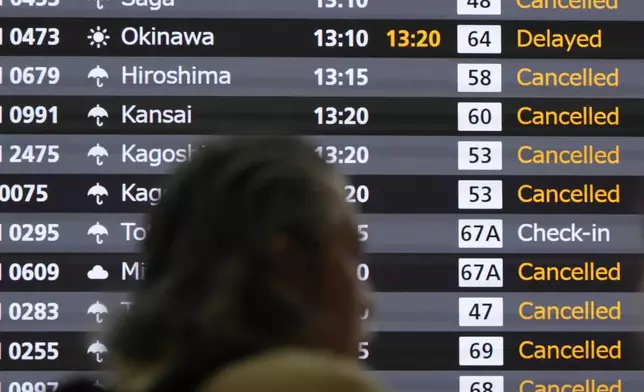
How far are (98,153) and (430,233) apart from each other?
755mm

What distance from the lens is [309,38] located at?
99.7 inches

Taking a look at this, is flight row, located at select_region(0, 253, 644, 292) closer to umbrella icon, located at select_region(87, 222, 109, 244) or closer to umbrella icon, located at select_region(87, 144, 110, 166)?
umbrella icon, located at select_region(87, 222, 109, 244)

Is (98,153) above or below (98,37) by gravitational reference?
below

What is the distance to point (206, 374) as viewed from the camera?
0.89 m

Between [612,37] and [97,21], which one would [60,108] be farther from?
[612,37]

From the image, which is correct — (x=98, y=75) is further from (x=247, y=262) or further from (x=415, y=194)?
(x=247, y=262)

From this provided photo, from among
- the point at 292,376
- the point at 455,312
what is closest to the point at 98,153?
the point at 455,312

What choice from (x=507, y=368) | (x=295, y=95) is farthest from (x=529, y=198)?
(x=295, y=95)

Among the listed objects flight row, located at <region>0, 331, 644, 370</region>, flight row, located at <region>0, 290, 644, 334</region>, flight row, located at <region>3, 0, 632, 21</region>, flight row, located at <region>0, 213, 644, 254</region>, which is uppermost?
flight row, located at <region>3, 0, 632, 21</region>

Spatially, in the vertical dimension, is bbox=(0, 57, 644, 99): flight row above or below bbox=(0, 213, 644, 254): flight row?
above

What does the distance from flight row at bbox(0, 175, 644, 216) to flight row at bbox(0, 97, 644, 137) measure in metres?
0.11

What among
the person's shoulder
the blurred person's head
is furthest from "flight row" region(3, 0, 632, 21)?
the person's shoulder

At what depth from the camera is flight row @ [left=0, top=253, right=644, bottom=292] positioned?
247cm

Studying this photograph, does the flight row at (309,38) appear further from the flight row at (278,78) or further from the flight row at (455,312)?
the flight row at (455,312)
